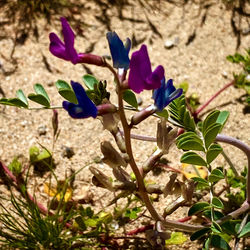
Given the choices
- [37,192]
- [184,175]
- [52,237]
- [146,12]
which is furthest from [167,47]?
[52,237]

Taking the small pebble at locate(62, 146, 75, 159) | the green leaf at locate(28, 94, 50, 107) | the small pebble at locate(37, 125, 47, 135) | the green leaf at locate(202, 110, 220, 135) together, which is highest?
the small pebble at locate(37, 125, 47, 135)

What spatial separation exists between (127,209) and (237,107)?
86 centimetres

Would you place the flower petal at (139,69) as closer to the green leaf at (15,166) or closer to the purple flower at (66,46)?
the purple flower at (66,46)

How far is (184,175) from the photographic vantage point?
7.09ft

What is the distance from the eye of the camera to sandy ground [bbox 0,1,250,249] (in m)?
2.30

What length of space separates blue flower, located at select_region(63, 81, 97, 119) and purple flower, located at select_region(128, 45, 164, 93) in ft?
0.37

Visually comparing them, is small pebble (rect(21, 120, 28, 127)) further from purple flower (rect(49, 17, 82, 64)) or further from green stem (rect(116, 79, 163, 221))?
purple flower (rect(49, 17, 82, 64))

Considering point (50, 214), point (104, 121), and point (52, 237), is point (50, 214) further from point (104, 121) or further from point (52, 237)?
point (104, 121)

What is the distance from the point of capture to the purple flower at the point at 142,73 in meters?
1.10

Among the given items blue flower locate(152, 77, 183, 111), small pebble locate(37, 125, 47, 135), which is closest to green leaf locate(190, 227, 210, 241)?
blue flower locate(152, 77, 183, 111)

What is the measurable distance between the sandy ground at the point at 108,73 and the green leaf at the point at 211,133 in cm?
69

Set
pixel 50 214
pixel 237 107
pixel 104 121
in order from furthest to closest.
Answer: pixel 237 107
pixel 50 214
pixel 104 121

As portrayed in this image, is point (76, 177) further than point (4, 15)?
No

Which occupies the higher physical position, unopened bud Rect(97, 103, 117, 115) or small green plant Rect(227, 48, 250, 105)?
small green plant Rect(227, 48, 250, 105)
